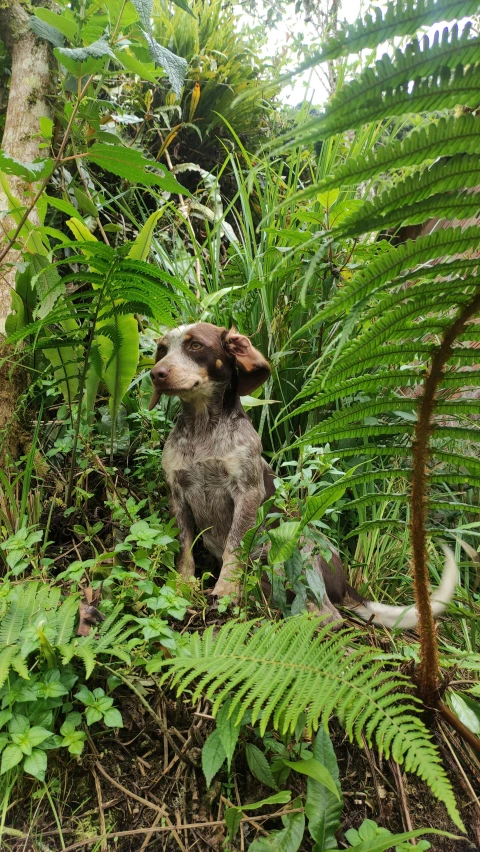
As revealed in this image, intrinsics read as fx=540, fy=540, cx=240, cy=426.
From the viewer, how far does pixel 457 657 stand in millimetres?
1542

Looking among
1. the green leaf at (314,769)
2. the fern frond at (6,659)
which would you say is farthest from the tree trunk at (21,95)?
the green leaf at (314,769)

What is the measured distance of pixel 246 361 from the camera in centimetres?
233

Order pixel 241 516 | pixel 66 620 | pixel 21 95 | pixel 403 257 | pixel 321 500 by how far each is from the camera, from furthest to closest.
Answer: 1. pixel 21 95
2. pixel 241 516
3. pixel 321 500
4. pixel 66 620
5. pixel 403 257

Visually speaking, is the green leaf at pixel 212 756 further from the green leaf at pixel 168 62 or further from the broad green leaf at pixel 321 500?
the green leaf at pixel 168 62

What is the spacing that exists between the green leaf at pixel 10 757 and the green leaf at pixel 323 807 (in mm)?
642

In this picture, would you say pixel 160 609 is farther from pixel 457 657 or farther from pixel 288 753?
pixel 457 657

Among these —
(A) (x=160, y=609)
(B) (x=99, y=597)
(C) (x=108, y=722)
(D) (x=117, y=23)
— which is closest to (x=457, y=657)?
(A) (x=160, y=609)

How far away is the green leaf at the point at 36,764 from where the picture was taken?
44.6 inches

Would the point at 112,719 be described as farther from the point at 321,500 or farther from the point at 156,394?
the point at 156,394

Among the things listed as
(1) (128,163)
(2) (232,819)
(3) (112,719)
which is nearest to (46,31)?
(1) (128,163)

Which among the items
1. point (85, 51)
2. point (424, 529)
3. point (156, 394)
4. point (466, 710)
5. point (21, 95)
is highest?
point (21, 95)

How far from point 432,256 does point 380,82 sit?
34cm

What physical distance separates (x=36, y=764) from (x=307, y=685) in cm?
60

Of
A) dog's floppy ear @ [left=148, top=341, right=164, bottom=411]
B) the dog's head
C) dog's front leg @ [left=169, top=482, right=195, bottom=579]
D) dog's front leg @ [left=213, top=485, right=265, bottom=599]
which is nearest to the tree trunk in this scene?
dog's floppy ear @ [left=148, top=341, right=164, bottom=411]
